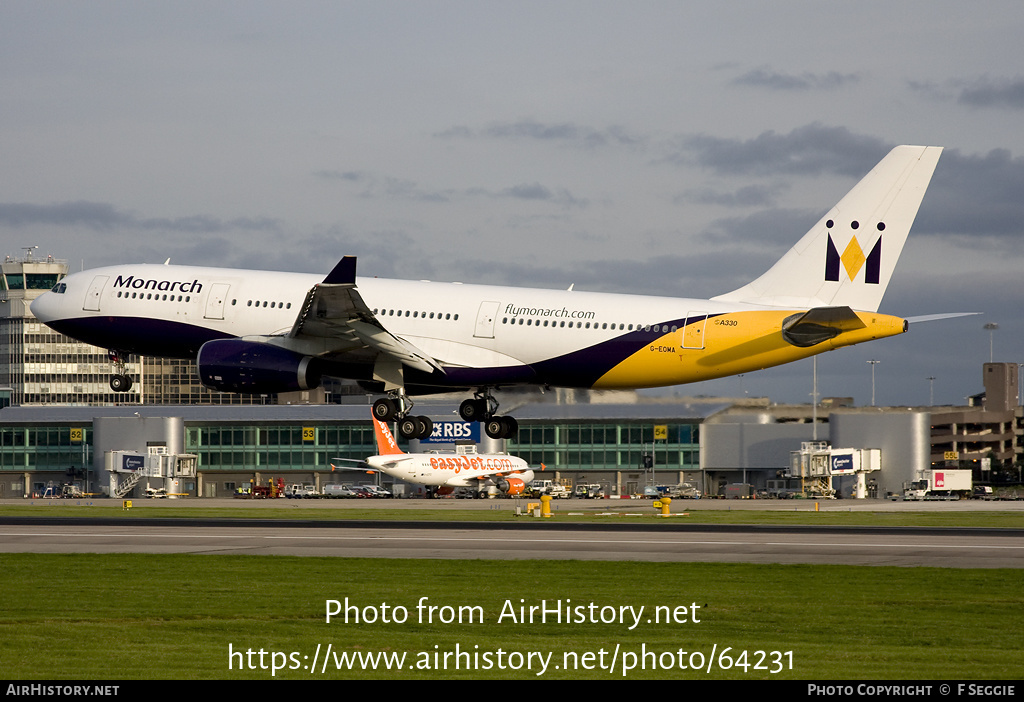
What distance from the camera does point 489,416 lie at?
52812 mm

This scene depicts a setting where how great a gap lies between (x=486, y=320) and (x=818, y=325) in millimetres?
12736

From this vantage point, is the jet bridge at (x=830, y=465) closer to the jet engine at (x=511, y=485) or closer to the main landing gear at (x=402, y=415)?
the jet engine at (x=511, y=485)

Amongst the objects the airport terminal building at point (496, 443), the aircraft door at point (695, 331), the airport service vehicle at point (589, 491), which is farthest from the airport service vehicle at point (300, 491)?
the aircraft door at point (695, 331)

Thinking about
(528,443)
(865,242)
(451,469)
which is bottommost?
(451,469)

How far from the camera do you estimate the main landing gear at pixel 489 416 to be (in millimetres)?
52406

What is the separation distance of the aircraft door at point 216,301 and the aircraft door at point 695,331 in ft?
61.6

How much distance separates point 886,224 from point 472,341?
16.6m

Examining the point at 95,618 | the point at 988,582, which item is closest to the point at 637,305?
the point at 988,582

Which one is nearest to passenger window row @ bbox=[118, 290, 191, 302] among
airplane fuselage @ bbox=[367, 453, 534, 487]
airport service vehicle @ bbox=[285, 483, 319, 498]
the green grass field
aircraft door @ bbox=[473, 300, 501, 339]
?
the green grass field

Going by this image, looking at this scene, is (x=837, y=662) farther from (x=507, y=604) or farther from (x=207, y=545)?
(x=207, y=545)

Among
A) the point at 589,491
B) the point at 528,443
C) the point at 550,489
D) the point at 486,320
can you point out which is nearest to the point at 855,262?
the point at 486,320

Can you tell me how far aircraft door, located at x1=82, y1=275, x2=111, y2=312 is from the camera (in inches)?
2055

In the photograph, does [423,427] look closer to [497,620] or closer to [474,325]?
[474,325]

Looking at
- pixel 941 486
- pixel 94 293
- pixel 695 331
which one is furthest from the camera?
pixel 941 486
